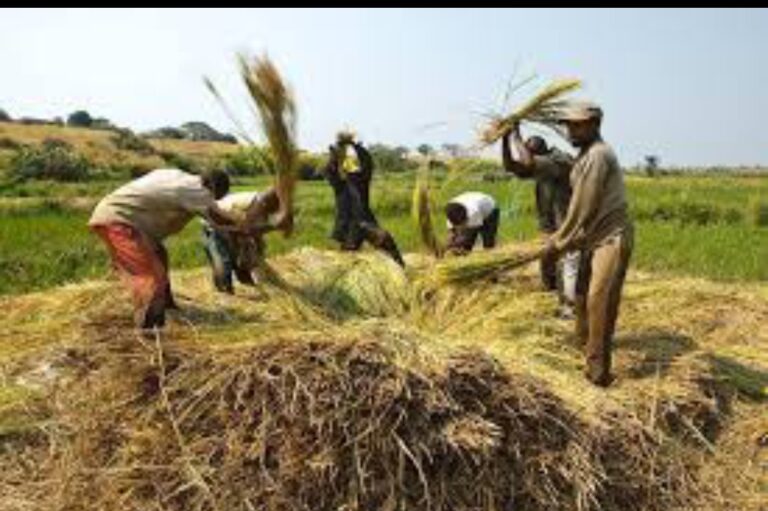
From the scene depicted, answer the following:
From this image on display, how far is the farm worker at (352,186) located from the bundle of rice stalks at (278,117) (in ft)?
9.05

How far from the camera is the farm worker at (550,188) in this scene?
6426 mm

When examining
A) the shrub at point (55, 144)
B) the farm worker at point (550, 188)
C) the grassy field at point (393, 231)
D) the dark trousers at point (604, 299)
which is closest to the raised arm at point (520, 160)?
the farm worker at point (550, 188)

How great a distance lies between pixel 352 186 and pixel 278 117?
2969 millimetres

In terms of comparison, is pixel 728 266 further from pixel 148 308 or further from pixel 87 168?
pixel 87 168

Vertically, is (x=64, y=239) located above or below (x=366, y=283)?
below

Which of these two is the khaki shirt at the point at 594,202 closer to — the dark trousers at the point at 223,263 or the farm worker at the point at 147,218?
the farm worker at the point at 147,218

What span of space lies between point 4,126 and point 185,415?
2993 centimetres

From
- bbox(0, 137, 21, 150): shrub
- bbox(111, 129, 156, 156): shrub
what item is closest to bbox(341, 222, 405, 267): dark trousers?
bbox(0, 137, 21, 150): shrub

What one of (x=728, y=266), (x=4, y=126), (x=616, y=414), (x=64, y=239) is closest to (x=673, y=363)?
(x=616, y=414)

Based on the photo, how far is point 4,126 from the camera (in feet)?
105

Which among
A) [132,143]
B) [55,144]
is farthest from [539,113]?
[132,143]

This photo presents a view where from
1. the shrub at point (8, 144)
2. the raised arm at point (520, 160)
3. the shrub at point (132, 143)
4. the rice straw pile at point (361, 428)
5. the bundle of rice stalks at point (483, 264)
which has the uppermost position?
the raised arm at point (520, 160)

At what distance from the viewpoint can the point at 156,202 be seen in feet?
18.8

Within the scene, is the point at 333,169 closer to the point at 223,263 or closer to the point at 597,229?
the point at 223,263
